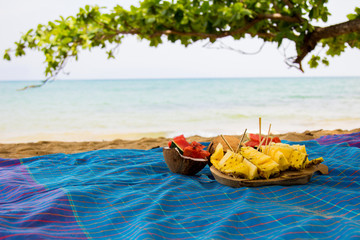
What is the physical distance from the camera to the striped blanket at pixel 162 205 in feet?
4.95

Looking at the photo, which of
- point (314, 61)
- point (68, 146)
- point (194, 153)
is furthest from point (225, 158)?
point (314, 61)

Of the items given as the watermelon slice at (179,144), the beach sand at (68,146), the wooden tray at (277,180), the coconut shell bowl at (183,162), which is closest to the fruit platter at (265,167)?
the wooden tray at (277,180)

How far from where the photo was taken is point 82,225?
1628 millimetres

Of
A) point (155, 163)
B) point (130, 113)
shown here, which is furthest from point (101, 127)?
point (155, 163)

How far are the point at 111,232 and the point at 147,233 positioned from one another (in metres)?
0.22

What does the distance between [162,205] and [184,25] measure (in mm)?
1995

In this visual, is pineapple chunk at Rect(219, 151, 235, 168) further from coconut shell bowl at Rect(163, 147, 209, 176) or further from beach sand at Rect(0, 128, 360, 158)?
beach sand at Rect(0, 128, 360, 158)

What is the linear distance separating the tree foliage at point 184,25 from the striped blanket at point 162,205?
113cm

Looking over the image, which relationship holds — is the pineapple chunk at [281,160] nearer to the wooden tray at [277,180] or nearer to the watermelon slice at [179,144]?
the wooden tray at [277,180]

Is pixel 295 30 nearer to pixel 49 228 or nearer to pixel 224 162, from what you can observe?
pixel 224 162

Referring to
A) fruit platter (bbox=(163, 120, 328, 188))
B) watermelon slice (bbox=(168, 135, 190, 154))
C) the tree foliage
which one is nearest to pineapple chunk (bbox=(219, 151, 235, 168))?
fruit platter (bbox=(163, 120, 328, 188))

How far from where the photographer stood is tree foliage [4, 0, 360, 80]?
9.82ft

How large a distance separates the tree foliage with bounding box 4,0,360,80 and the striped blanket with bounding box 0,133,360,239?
1.13 m

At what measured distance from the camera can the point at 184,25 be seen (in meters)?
3.23
